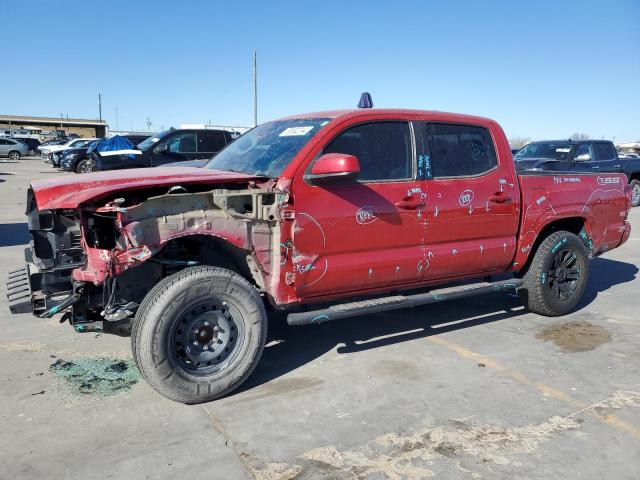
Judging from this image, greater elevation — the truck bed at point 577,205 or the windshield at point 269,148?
the windshield at point 269,148

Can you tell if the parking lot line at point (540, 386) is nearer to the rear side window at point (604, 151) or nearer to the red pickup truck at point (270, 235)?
the red pickup truck at point (270, 235)

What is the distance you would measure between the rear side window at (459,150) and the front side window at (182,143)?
957cm

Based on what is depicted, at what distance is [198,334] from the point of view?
3.68 meters

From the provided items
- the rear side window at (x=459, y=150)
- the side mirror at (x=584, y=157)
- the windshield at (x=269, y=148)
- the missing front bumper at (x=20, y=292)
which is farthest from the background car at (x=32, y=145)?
the rear side window at (x=459, y=150)

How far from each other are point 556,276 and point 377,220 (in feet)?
7.92

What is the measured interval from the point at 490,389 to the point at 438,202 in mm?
1520

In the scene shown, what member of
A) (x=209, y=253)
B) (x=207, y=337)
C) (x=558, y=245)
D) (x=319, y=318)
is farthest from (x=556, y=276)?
(x=207, y=337)

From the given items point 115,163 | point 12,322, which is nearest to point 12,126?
point 115,163

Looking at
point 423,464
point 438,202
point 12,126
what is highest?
point 12,126

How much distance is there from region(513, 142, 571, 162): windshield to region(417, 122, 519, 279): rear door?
9.20 meters

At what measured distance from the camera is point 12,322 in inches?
199

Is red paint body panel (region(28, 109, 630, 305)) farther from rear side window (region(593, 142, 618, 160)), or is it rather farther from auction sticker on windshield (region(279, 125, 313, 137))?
rear side window (region(593, 142, 618, 160))

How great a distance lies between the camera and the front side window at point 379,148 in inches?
165

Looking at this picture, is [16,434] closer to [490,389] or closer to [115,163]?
[490,389]
